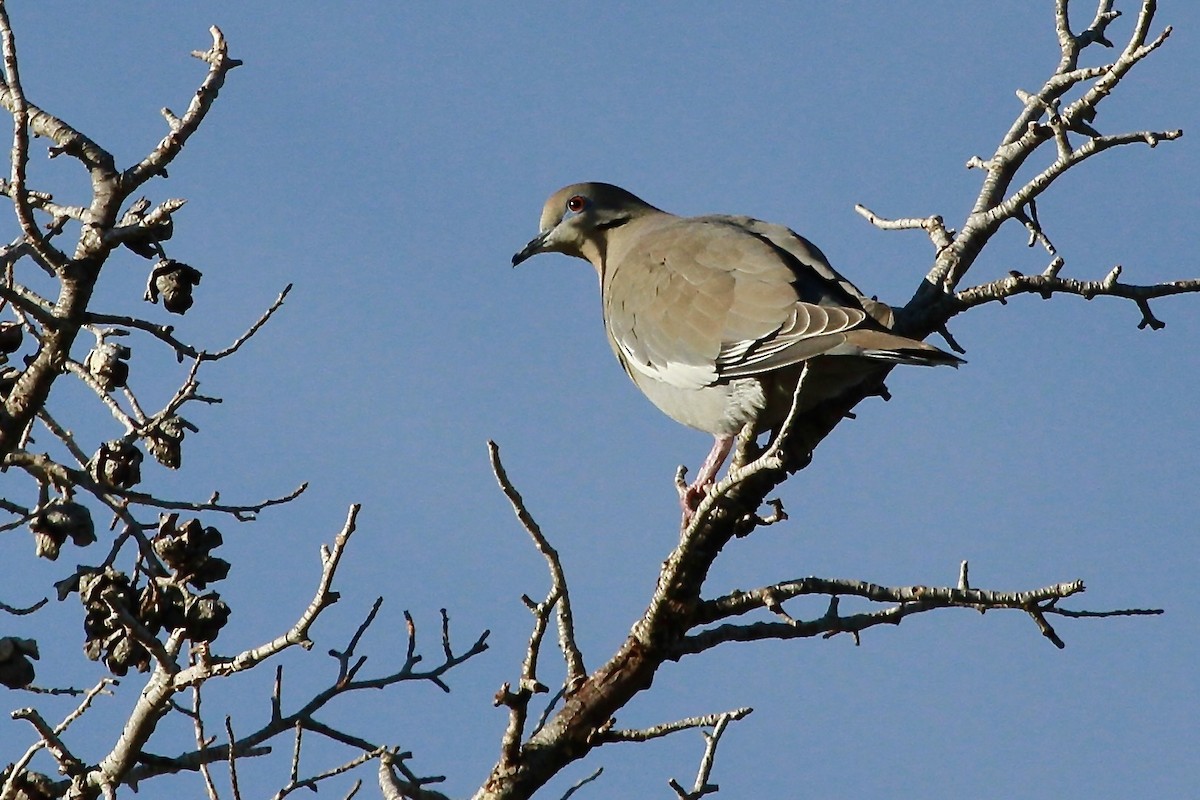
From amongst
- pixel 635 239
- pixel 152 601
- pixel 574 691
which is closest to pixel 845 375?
pixel 574 691

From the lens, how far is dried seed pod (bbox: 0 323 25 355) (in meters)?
3.73

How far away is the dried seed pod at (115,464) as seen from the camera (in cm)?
346

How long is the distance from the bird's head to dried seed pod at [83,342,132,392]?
146 inches

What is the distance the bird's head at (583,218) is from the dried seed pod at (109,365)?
12.2 feet

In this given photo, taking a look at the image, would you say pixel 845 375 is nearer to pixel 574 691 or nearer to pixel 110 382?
pixel 574 691

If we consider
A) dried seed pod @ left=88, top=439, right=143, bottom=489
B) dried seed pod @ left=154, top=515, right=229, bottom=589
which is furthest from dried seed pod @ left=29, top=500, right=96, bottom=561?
dried seed pod @ left=154, top=515, right=229, bottom=589

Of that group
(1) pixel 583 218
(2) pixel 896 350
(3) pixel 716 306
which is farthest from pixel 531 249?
(2) pixel 896 350

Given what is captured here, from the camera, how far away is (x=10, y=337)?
3742mm

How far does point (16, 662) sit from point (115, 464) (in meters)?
0.52

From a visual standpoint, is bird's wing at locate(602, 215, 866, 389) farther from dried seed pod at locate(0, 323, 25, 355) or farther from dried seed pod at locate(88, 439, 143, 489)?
dried seed pod at locate(0, 323, 25, 355)

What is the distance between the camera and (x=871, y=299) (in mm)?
4945

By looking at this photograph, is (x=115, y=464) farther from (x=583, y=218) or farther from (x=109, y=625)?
(x=583, y=218)

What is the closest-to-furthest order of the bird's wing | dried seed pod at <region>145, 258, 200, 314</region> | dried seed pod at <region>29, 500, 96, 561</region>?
1. dried seed pod at <region>29, 500, 96, 561</region>
2. dried seed pod at <region>145, 258, 200, 314</region>
3. the bird's wing

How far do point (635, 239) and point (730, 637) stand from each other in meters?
3.00
